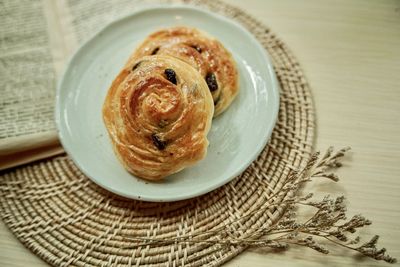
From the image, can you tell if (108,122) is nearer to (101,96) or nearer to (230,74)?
(101,96)

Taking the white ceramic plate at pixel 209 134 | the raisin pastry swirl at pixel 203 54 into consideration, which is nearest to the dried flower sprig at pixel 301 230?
the white ceramic plate at pixel 209 134

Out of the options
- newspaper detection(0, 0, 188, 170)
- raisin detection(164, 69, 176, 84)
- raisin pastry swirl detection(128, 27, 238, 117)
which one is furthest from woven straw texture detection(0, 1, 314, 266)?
raisin detection(164, 69, 176, 84)

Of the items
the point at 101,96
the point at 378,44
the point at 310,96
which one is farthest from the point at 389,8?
the point at 101,96

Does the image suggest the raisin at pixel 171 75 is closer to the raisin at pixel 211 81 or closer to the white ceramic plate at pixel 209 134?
the raisin at pixel 211 81

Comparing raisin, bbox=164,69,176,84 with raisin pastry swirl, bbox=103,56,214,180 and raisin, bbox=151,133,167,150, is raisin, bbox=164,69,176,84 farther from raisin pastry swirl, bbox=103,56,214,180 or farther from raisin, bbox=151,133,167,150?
raisin, bbox=151,133,167,150

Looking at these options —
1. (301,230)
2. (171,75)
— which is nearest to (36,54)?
(171,75)

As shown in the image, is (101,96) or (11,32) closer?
(101,96)

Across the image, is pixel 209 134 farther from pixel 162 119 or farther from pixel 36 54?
pixel 36 54
